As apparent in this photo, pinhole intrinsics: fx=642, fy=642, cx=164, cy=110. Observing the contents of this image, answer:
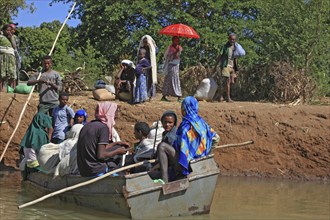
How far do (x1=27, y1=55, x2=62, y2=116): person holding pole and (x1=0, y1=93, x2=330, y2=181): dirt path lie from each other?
2189 mm

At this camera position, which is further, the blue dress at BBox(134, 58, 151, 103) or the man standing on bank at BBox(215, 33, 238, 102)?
the man standing on bank at BBox(215, 33, 238, 102)

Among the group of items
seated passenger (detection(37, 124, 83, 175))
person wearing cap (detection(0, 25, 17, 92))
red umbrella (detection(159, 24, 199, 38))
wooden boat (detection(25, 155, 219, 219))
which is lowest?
wooden boat (detection(25, 155, 219, 219))

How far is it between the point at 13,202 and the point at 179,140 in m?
2.97

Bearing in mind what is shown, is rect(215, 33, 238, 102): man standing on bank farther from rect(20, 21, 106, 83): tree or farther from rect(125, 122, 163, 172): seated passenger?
rect(125, 122, 163, 172): seated passenger

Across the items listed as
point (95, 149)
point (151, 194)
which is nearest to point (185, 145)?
point (151, 194)

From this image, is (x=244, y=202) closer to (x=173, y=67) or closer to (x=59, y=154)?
(x=59, y=154)

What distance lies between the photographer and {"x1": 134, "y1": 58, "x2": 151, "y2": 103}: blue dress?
1352 cm

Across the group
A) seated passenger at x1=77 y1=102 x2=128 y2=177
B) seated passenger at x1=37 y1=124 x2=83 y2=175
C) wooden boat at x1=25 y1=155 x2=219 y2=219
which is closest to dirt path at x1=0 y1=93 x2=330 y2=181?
seated passenger at x1=37 y1=124 x2=83 y2=175

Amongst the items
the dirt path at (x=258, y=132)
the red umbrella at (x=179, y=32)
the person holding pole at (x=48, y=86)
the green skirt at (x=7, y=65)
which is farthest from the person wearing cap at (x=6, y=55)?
the red umbrella at (x=179, y=32)

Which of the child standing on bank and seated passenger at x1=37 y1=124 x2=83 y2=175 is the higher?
the child standing on bank

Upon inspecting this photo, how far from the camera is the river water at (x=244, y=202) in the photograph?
8.88m

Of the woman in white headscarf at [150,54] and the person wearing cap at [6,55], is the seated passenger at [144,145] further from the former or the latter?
the person wearing cap at [6,55]

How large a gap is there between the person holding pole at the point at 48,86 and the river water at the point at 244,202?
150 centimetres

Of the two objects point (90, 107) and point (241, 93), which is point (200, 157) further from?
point (241, 93)
